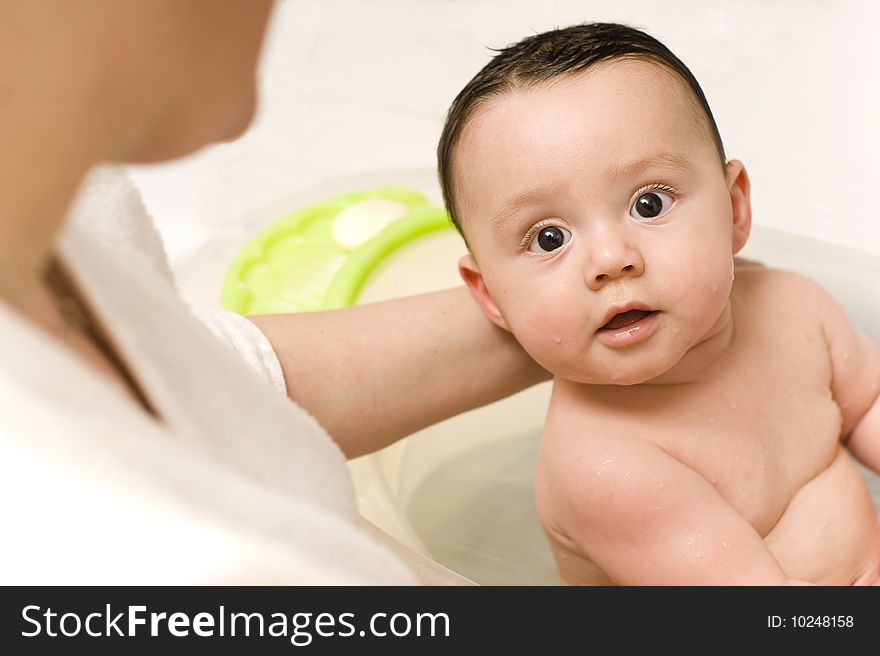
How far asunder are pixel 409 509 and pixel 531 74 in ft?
1.69

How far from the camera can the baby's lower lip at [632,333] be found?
0.82 metres

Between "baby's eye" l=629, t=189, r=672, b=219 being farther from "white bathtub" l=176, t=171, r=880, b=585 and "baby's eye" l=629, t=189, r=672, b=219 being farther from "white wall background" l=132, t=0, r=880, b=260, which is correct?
"white wall background" l=132, t=0, r=880, b=260

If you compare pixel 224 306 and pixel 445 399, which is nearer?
pixel 445 399

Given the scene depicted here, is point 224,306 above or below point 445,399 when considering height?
above

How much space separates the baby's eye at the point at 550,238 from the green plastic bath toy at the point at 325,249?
1.44ft

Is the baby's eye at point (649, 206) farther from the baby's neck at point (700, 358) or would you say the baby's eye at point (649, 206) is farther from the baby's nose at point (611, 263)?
the baby's neck at point (700, 358)

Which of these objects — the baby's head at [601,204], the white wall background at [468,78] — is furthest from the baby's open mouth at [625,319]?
the white wall background at [468,78]

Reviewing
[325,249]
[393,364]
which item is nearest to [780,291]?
[393,364]

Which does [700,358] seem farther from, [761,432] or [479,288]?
[479,288]

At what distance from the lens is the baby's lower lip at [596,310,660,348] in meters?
0.82

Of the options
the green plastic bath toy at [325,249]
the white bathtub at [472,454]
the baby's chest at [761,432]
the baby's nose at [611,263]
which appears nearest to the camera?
the baby's nose at [611,263]

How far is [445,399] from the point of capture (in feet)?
3.23

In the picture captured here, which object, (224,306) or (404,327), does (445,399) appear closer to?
(404,327)

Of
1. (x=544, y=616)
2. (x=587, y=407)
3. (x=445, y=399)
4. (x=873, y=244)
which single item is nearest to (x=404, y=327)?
(x=445, y=399)
